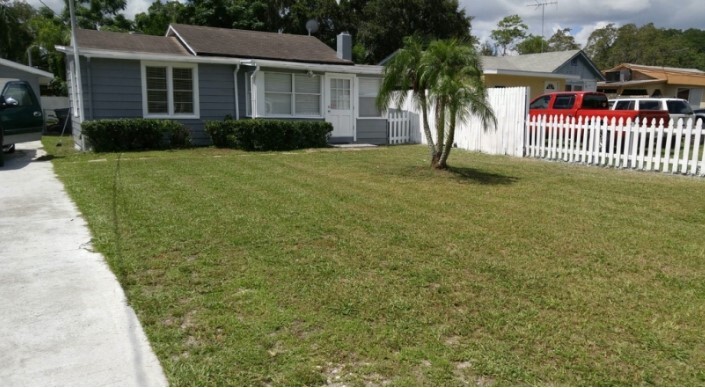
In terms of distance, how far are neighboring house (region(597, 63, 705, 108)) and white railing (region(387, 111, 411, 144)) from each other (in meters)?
25.4

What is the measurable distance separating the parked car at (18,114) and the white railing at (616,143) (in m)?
11.9

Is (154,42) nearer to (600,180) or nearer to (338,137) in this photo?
(338,137)

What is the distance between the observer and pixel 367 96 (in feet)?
61.1

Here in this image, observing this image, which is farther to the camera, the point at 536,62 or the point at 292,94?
the point at 536,62

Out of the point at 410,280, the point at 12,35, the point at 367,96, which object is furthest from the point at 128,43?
the point at 12,35

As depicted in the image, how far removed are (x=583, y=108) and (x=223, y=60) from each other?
34.8 ft

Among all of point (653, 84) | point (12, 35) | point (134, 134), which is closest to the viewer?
point (134, 134)

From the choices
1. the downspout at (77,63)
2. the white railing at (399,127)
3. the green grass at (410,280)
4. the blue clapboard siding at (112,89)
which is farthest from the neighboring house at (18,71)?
the green grass at (410,280)

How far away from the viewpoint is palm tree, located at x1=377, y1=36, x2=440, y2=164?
952 centimetres

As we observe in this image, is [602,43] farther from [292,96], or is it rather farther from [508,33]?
[292,96]

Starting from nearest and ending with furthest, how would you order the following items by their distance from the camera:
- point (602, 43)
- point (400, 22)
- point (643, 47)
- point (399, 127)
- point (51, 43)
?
point (399, 127) → point (51, 43) → point (400, 22) → point (643, 47) → point (602, 43)

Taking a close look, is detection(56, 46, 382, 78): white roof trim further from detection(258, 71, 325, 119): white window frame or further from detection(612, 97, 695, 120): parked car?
detection(612, 97, 695, 120): parked car

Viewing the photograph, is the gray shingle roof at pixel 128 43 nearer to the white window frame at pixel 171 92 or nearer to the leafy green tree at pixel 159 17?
the white window frame at pixel 171 92

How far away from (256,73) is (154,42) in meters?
3.57
